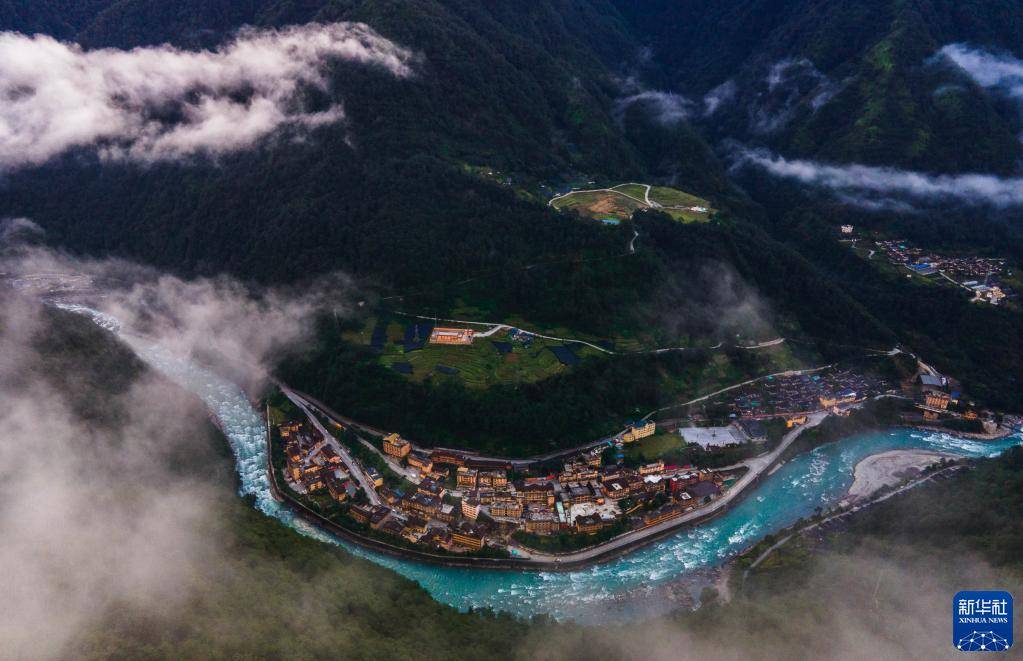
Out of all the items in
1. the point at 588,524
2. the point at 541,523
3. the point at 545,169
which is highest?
the point at 545,169

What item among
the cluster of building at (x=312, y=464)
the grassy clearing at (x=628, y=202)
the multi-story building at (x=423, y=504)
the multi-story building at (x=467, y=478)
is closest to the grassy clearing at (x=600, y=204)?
the grassy clearing at (x=628, y=202)

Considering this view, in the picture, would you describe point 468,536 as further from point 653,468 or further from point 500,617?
point 653,468

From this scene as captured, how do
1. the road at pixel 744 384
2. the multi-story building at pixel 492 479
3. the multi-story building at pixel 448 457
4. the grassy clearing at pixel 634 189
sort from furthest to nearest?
the grassy clearing at pixel 634 189
the road at pixel 744 384
the multi-story building at pixel 448 457
the multi-story building at pixel 492 479

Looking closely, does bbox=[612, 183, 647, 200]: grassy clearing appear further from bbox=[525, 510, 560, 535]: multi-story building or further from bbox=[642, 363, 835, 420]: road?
bbox=[525, 510, 560, 535]: multi-story building

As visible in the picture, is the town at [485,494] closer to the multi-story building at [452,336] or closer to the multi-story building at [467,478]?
the multi-story building at [467,478]

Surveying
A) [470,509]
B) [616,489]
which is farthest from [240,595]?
[616,489]
